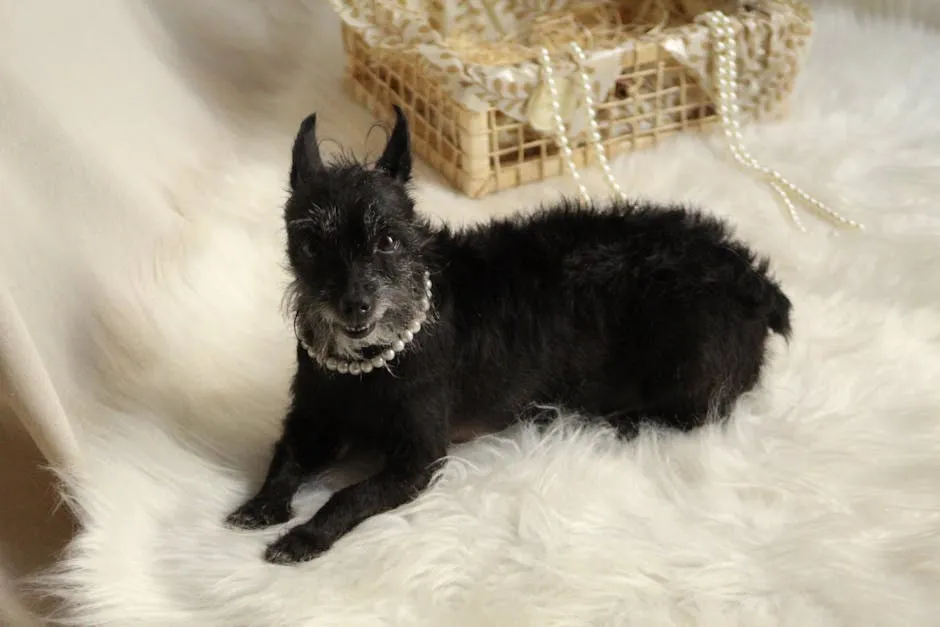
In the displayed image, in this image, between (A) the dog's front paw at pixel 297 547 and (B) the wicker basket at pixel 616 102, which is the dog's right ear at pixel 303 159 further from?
(B) the wicker basket at pixel 616 102

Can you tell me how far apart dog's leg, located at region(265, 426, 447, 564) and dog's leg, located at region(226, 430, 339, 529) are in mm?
39

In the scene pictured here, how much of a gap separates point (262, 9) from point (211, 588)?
3.94ft

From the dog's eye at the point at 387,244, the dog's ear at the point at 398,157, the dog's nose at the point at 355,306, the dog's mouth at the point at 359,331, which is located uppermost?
the dog's ear at the point at 398,157

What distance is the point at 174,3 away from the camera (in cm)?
148

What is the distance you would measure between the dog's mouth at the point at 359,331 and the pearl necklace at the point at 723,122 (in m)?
0.58

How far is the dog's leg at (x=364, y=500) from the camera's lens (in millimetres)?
833

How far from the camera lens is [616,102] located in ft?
4.83

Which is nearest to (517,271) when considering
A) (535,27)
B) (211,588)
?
(211,588)

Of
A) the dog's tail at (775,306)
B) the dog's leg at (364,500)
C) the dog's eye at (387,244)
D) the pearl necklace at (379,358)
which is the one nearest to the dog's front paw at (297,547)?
the dog's leg at (364,500)

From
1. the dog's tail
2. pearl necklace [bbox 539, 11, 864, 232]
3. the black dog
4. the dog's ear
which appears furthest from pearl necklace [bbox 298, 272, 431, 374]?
pearl necklace [bbox 539, 11, 864, 232]

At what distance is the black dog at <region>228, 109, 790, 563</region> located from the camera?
0.84m

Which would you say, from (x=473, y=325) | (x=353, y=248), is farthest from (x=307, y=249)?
(x=473, y=325)

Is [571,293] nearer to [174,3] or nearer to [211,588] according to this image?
[211,588]

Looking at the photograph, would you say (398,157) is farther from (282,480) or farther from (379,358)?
(282,480)
